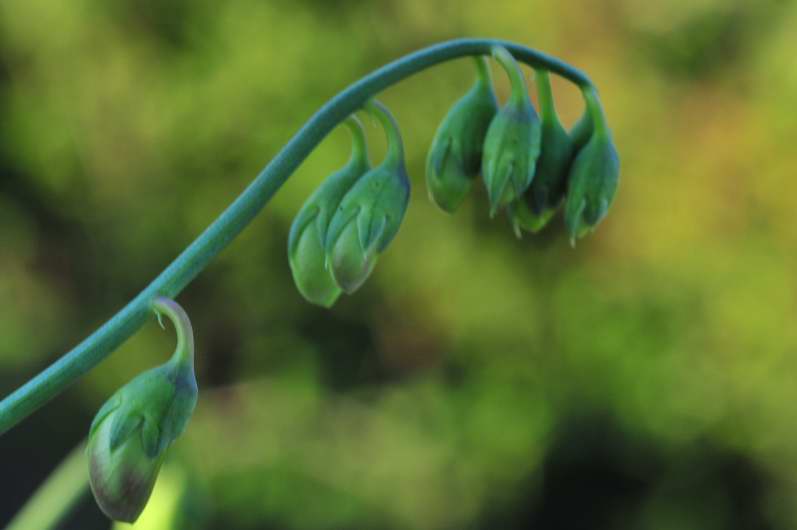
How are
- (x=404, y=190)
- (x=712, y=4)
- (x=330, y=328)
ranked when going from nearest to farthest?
1. (x=404, y=190)
2. (x=712, y=4)
3. (x=330, y=328)

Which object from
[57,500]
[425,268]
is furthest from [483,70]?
[425,268]

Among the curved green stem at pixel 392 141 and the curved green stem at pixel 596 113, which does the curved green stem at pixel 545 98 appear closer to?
the curved green stem at pixel 596 113

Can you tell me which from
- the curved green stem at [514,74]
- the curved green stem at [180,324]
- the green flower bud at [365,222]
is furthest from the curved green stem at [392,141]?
the curved green stem at [180,324]

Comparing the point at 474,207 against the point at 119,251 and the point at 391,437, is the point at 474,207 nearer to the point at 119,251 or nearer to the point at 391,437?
the point at 391,437

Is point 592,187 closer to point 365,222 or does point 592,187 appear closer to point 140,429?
point 365,222

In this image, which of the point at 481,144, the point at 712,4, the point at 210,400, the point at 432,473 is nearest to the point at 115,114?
the point at 210,400

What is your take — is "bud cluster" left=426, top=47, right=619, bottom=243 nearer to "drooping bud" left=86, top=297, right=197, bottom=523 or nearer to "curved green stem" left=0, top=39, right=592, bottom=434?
"curved green stem" left=0, top=39, right=592, bottom=434
